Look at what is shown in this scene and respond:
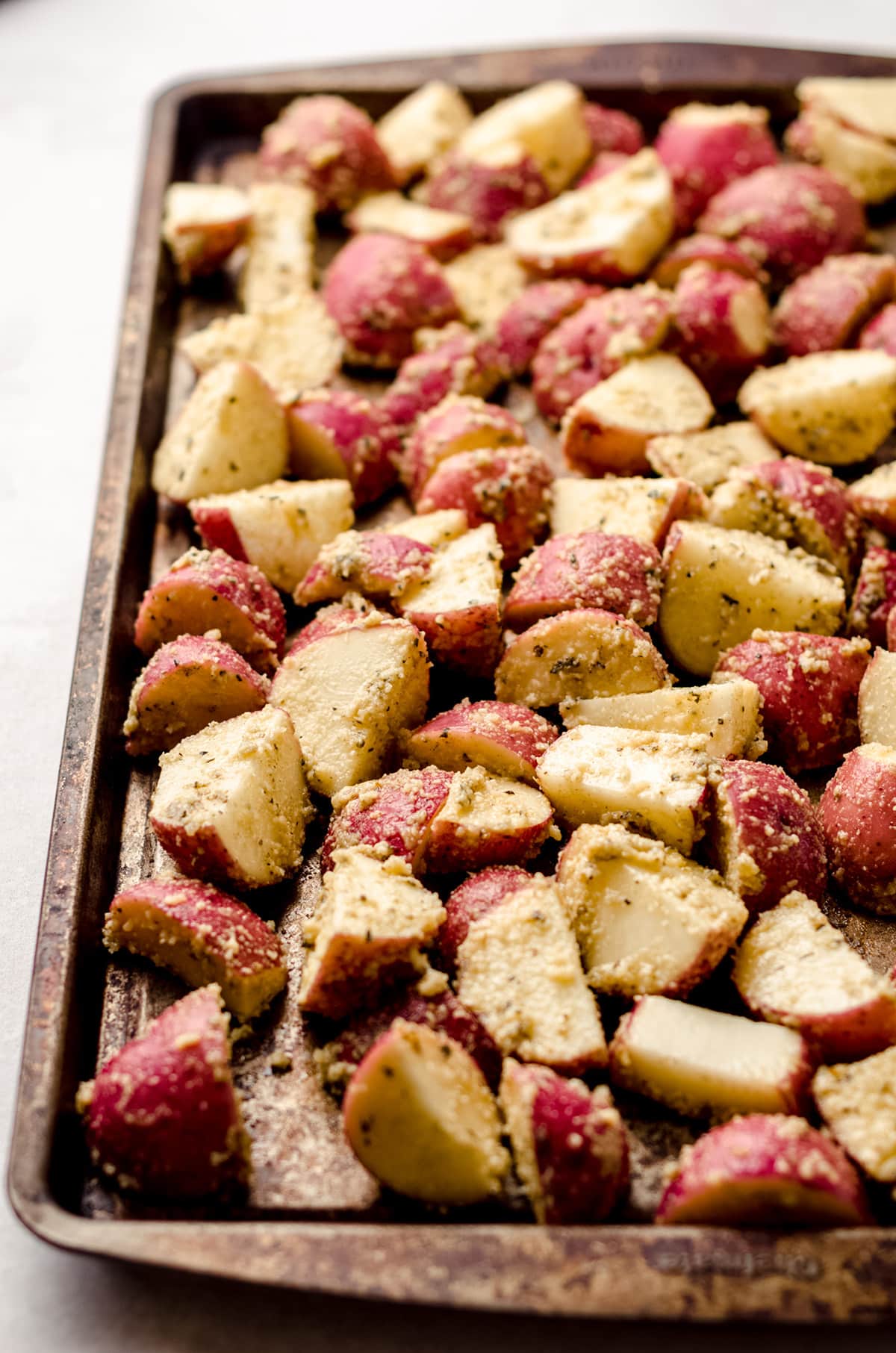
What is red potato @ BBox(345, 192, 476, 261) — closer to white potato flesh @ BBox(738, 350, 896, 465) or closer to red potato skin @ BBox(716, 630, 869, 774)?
white potato flesh @ BBox(738, 350, 896, 465)

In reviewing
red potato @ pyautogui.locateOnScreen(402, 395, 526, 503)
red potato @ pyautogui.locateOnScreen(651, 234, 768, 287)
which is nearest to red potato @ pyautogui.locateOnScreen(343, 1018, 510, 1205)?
red potato @ pyautogui.locateOnScreen(402, 395, 526, 503)

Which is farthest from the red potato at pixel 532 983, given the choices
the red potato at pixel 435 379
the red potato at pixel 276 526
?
the red potato at pixel 435 379

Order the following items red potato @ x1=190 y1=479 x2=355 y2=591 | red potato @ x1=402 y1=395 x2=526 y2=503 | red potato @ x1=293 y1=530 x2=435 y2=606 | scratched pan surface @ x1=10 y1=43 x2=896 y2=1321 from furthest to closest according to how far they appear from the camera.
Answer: red potato @ x1=402 y1=395 x2=526 y2=503 < red potato @ x1=190 y1=479 x2=355 y2=591 < red potato @ x1=293 y1=530 x2=435 y2=606 < scratched pan surface @ x1=10 y1=43 x2=896 y2=1321

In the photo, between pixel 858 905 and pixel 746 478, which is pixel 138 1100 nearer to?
pixel 858 905

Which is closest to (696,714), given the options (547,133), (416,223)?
(416,223)

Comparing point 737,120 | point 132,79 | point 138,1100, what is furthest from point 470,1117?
point 132,79

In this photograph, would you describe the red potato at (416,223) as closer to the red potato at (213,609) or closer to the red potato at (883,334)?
the red potato at (883,334)

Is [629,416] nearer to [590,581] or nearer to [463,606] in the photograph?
[590,581]
